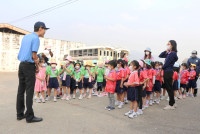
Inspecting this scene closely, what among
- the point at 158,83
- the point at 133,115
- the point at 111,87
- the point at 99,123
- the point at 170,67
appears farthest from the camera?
the point at 158,83

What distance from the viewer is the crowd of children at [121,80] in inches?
170

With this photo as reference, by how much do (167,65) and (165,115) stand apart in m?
1.63

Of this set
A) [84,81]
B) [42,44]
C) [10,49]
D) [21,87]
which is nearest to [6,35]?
[10,49]

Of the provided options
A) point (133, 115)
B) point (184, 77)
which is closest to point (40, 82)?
point (133, 115)

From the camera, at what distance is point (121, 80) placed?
5.17m

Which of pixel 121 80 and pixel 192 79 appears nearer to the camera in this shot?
pixel 121 80

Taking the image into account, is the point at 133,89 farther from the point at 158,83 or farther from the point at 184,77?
the point at 184,77

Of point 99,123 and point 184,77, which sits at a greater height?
point 184,77

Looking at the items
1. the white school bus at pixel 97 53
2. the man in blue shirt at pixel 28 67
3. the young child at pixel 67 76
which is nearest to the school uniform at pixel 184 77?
the young child at pixel 67 76

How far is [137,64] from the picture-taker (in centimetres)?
427

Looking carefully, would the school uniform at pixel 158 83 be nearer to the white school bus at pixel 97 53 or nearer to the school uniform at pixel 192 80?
the school uniform at pixel 192 80

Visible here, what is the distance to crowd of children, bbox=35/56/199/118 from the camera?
431 cm

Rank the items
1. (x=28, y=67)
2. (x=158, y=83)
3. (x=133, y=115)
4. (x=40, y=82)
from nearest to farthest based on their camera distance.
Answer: (x=28, y=67), (x=133, y=115), (x=40, y=82), (x=158, y=83)

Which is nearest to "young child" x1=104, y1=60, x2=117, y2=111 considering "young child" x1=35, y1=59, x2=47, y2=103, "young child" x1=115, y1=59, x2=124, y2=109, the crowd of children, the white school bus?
the crowd of children
